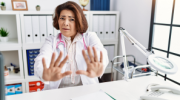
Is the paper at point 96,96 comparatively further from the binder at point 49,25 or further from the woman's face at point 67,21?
the binder at point 49,25

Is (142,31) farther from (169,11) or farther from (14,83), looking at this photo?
(14,83)

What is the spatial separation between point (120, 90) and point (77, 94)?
31 centimetres

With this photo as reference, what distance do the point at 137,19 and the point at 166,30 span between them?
0.42m

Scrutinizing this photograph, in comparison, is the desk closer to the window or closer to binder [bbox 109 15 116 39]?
the window

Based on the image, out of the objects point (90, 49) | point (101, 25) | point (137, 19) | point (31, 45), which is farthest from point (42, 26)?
point (90, 49)

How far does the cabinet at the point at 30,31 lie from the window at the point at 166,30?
2.14 feet

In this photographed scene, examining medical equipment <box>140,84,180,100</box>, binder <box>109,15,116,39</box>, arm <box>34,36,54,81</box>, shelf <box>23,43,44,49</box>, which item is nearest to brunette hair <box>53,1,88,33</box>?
arm <box>34,36,54,81</box>

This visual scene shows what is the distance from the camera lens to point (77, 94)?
1.06 meters

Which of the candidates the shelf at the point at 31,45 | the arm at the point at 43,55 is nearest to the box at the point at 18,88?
the shelf at the point at 31,45

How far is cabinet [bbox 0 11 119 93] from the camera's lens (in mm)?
1948

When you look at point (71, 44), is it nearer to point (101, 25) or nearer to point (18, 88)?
point (101, 25)

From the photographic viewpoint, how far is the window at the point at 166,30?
1.55 metres

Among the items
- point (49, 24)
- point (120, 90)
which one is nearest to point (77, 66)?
point (120, 90)

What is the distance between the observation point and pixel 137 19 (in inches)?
79.4
